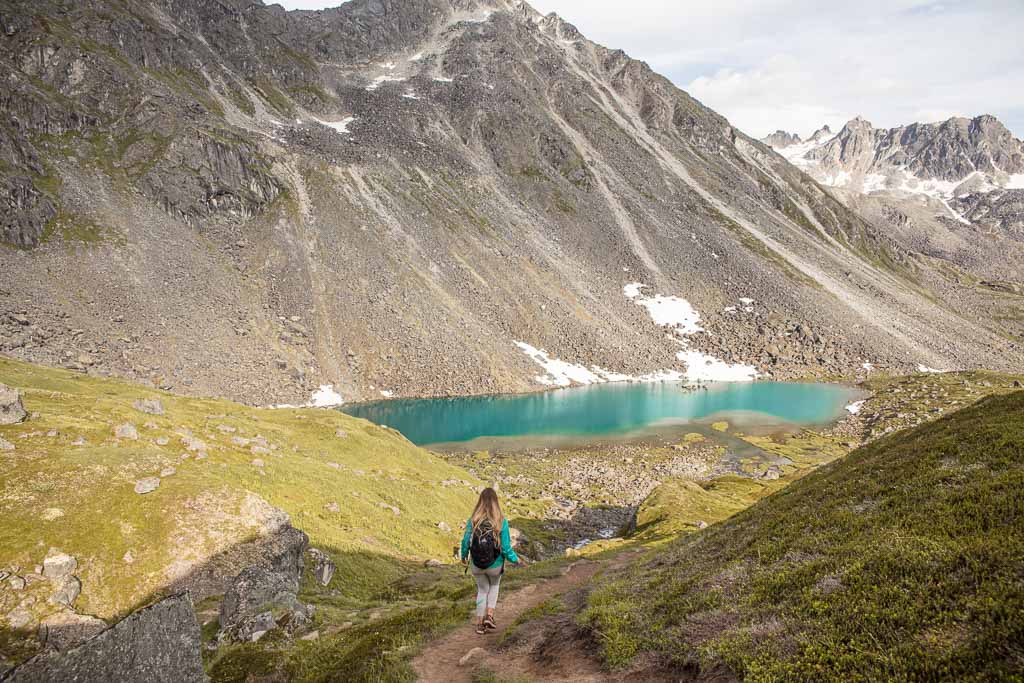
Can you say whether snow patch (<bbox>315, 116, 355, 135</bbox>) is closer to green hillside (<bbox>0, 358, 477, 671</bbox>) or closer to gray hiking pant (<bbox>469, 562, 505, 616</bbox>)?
green hillside (<bbox>0, 358, 477, 671</bbox>)

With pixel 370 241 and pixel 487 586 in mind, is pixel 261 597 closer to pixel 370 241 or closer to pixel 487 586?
pixel 487 586

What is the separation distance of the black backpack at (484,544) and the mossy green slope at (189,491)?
441 inches

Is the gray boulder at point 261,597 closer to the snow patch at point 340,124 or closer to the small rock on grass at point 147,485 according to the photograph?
the small rock on grass at point 147,485

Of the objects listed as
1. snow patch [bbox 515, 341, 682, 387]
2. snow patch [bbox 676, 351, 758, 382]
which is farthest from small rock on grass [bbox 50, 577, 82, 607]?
snow patch [bbox 676, 351, 758, 382]

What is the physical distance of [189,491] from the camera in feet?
66.9

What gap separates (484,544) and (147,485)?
15603 millimetres

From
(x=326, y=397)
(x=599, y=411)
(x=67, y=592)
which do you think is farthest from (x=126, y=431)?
(x=599, y=411)

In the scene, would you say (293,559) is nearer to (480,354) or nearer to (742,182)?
(480,354)

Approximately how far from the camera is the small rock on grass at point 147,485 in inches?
771

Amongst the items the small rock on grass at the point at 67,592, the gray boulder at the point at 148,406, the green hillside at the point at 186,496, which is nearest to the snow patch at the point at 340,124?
the green hillside at the point at 186,496

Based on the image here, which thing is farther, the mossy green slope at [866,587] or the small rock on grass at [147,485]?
the small rock on grass at [147,485]

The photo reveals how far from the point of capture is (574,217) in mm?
158000

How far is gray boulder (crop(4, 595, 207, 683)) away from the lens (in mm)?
9195

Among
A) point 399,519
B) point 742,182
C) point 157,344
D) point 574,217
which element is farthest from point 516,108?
point 399,519
